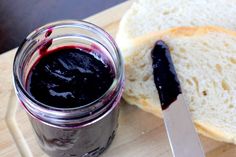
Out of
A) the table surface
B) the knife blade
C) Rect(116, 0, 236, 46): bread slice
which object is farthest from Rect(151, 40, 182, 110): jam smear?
the table surface

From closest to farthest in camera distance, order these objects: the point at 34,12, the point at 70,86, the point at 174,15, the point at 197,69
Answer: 1. the point at 70,86
2. the point at 197,69
3. the point at 174,15
4. the point at 34,12

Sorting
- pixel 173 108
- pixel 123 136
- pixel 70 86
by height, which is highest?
pixel 70 86

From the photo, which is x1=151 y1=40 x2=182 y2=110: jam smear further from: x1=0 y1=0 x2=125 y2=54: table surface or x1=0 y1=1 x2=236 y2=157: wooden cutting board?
x1=0 y1=0 x2=125 y2=54: table surface

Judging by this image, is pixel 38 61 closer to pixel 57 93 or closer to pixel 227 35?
pixel 57 93

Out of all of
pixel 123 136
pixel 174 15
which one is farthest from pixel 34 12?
pixel 123 136

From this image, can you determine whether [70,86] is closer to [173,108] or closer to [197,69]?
[173,108]

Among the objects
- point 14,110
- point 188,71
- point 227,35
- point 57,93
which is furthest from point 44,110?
point 227,35

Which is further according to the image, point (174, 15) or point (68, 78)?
point (174, 15)

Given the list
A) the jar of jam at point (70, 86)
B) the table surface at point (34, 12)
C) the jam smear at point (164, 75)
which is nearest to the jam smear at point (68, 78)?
the jar of jam at point (70, 86)
